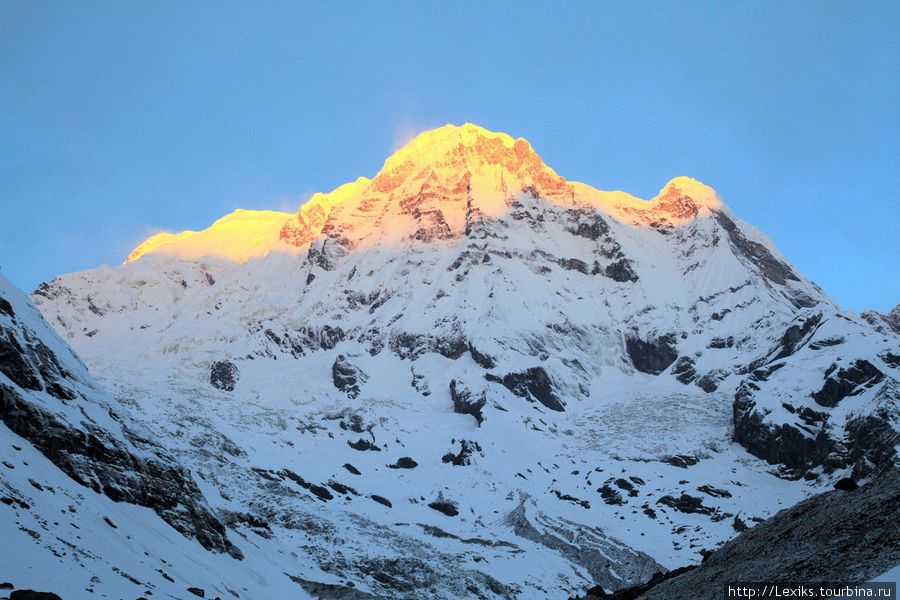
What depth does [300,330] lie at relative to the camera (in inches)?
7190

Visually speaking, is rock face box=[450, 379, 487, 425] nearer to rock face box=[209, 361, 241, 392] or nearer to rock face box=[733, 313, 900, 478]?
rock face box=[209, 361, 241, 392]

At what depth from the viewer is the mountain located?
7512 centimetres

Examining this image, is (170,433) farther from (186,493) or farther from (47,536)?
(47,536)

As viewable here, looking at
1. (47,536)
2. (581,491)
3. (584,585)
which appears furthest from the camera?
(581,491)

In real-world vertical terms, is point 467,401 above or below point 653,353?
below

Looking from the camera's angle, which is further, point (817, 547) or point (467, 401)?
point (467, 401)

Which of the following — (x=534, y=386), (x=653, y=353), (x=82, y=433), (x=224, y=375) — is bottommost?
(x=82, y=433)

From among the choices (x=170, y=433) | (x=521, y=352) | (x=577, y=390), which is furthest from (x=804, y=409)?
(x=170, y=433)

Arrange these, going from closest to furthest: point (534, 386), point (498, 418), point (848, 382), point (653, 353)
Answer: point (848, 382)
point (498, 418)
point (534, 386)
point (653, 353)

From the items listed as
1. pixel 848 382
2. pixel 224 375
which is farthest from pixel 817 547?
pixel 224 375

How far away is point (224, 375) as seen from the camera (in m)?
153

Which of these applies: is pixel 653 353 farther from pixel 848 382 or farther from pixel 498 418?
pixel 498 418

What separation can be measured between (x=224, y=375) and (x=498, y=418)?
52.5m

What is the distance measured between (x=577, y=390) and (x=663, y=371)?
22.9m
